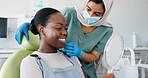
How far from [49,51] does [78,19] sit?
1.28 ft

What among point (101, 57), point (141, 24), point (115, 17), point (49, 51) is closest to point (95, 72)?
point (101, 57)

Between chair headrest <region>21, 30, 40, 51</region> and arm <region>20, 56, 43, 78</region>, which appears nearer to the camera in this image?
arm <region>20, 56, 43, 78</region>

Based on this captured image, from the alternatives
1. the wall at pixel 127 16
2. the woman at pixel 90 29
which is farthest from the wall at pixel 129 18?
the woman at pixel 90 29

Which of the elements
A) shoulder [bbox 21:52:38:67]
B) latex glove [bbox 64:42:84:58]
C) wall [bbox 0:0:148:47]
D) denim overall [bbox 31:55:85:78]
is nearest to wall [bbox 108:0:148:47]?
wall [bbox 0:0:148:47]

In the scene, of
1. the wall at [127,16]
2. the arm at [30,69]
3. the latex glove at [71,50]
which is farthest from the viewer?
the wall at [127,16]

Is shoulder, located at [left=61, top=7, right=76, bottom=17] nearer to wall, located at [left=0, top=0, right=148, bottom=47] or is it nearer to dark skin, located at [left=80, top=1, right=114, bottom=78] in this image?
dark skin, located at [left=80, top=1, right=114, bottom=78]

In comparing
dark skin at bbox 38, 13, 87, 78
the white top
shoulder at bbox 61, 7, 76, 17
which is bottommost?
the white top

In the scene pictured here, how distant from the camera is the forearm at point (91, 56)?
1.26 m

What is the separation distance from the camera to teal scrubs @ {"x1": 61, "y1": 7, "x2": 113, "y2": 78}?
1343 mm

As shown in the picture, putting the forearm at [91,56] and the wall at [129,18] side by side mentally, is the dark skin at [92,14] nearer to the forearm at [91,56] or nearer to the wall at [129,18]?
the forearm at [91,56]

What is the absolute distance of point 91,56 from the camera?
129cm

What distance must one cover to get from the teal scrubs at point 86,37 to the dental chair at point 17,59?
249 mm

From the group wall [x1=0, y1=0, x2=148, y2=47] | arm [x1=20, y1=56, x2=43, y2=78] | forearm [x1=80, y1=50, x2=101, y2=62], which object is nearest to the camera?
arm [x1=20, y1=56, x2=43, y2=78]

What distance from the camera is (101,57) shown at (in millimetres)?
1372
